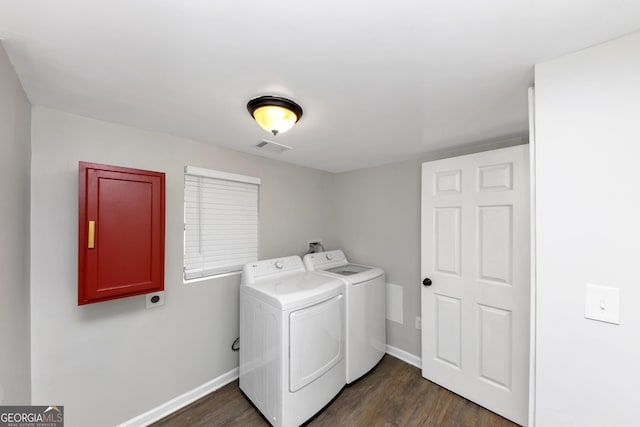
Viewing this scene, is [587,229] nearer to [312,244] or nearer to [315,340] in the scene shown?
[315,340]

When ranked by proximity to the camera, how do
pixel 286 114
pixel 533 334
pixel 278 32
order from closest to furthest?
pixel 278 32
pixel 533 334
pixel 286 114

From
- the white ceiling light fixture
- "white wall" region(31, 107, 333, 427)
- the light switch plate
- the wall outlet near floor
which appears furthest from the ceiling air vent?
the light switch plate

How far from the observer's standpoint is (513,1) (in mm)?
748

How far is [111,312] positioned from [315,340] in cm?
143

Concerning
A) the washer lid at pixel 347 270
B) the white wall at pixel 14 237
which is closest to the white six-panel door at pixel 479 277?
the washer lid at pixel 347 270

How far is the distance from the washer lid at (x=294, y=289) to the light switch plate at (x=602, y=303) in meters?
1.43

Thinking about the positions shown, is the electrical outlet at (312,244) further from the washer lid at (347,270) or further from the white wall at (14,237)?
the white wall at (14,237)

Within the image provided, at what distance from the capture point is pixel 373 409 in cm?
188

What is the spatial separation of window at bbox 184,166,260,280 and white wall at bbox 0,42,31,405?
0.85 metres

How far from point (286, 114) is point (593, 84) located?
135cm

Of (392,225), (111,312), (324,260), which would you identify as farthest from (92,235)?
(392,225)

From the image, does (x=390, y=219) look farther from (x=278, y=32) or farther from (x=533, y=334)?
(x=278, y=32)

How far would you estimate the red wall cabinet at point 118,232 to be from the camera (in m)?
1.34

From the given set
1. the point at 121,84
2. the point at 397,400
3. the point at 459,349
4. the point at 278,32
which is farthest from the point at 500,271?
the point at 121,84
